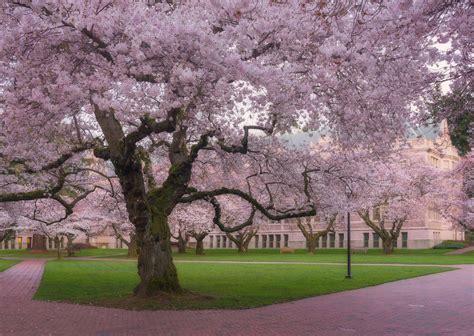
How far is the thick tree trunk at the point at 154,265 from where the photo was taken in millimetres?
13727

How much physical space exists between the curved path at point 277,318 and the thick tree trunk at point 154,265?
4.69 ft

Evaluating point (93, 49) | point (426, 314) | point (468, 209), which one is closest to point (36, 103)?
point (93, 49)

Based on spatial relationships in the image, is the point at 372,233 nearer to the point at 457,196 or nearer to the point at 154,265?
the point at 457,196

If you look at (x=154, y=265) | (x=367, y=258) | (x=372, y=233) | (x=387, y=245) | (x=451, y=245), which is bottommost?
(x=367, y=258)

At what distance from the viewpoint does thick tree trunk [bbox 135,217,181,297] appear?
45.0 feet

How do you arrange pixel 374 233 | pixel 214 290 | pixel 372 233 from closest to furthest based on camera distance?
pixel 214 290
pixel 374 233
pixel 372 233

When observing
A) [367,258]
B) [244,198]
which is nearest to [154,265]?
[244,198]

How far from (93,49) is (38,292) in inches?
344

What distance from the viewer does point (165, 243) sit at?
46.0 ft

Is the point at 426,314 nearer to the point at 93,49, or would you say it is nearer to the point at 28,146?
the point at 93,49

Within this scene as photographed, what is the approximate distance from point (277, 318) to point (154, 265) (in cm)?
386

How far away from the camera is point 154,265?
13.8m

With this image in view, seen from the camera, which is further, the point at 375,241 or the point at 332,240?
the point at 332,240

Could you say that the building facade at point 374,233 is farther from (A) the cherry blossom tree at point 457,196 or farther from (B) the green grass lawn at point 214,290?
(B) the green grass lawn at point 214,290
